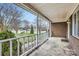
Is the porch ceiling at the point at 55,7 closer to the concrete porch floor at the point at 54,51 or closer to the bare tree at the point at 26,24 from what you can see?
the bare tree at the point at 26,24

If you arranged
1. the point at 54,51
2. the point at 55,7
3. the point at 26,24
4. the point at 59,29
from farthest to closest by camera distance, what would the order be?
the point at 59,29, the point at 55,7, the point at 54,51, the point at 26,24

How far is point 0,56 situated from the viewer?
9.89ft

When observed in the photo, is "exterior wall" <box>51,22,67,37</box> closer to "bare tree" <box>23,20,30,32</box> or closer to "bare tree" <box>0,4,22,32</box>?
"bare tree" <box>23,20,30,32</box>

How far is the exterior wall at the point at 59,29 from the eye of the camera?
930 centimetres

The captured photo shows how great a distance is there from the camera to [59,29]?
9.30 meters

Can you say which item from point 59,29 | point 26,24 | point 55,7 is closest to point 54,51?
point 26,24

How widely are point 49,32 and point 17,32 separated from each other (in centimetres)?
651

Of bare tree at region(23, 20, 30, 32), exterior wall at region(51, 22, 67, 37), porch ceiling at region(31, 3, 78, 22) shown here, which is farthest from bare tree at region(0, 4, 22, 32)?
exterior wall at region(51, 22, 67, 37)

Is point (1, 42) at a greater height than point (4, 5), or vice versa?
point (4, 5)

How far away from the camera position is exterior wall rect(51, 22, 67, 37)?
930cm

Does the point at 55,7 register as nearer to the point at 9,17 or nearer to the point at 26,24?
the point at 26,24

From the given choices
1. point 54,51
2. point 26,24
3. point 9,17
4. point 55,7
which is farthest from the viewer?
point 55,7

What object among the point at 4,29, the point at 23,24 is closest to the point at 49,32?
the point at 23,24

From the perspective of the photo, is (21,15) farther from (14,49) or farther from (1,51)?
(1,51)
